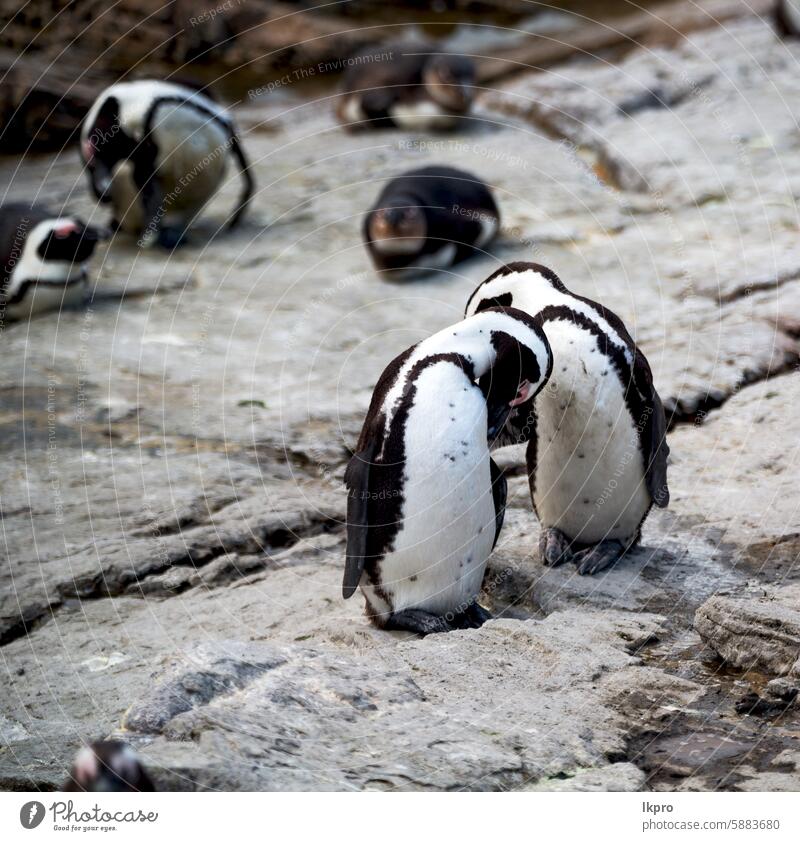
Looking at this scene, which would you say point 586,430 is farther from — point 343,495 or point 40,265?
point 40,265

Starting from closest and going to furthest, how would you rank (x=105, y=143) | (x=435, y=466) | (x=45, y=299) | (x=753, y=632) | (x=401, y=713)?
1. (x=401, y=713)
2. (x=753, y=632)
3. (x=435, y=466)
4. (x=45, y=299)
5. (x=105, y=143)

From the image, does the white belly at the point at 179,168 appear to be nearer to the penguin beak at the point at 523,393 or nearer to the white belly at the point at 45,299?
the white belly at the point at 45,299

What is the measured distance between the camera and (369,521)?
282 cm

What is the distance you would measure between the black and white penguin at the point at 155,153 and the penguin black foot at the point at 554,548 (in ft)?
10.3

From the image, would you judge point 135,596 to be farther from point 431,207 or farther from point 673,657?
point 431,207

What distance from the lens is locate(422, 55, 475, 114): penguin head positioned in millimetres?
7312

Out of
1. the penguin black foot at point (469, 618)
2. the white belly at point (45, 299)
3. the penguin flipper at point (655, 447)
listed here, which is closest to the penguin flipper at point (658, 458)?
the penguin flipper at point (655, 447)

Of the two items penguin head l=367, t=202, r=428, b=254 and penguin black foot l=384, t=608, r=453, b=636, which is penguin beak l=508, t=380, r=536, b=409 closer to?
penguin black foot l=384, t=608, r=453, b=636

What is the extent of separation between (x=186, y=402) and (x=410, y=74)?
12.5 feet

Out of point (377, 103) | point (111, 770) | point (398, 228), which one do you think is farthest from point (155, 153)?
point (111, 770)

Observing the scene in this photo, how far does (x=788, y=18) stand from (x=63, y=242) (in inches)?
179

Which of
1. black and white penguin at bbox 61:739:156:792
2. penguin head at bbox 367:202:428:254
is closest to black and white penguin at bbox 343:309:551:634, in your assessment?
black and white penguin at bbox 61:739:156:792

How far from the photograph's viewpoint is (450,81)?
7.31 m
